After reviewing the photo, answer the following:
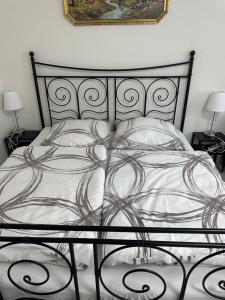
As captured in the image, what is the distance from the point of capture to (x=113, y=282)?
1088 mm

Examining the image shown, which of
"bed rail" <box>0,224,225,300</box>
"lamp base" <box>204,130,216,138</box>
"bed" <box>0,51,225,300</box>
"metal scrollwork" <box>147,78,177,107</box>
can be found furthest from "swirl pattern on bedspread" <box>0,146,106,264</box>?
"lamp base" <box>204,130,216,138</box>

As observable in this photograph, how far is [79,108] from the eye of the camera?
2.56m

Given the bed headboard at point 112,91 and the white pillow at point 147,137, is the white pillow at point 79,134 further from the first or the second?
the bed headboard at point 112,91

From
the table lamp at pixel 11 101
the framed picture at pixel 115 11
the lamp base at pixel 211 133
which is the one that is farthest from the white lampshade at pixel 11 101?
the lamp base at pixel 211 133

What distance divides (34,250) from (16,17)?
210 cm

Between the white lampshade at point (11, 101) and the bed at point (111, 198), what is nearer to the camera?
the bed at point (111, 198)

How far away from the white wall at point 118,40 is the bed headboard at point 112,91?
83 millimetres

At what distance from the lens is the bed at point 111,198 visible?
1036 millimetres

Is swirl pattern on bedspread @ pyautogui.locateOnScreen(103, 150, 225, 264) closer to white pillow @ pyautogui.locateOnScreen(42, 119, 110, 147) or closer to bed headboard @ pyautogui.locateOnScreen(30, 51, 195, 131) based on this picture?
white pillow @ pyautogui.locateOnScreen(42, 119, 110, 147)

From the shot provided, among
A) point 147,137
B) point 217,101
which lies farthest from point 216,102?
point 147,137

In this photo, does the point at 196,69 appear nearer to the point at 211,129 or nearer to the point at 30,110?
the point at 211,129

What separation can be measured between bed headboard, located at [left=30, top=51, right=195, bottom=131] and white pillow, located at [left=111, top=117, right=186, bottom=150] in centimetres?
31

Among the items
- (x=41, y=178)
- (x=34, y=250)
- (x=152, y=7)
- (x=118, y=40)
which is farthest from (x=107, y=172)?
(x=152, y=7)

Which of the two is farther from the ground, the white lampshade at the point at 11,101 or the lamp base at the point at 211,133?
the white lampshade at the point at 11,101
